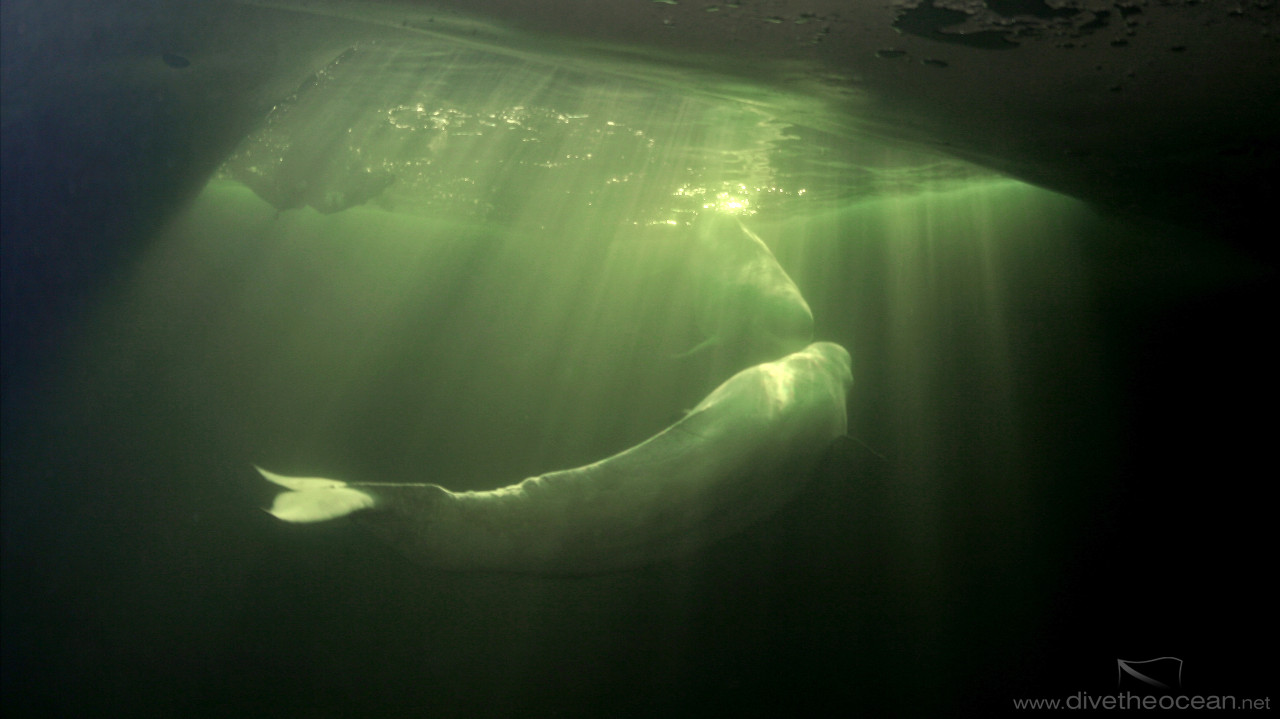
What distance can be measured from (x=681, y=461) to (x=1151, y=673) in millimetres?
7427

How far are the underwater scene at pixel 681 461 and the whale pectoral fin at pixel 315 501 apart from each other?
35 millimetres

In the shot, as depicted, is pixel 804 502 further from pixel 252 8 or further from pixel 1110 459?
pixel 252 8

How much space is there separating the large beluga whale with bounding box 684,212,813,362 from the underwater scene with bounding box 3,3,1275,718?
7cm

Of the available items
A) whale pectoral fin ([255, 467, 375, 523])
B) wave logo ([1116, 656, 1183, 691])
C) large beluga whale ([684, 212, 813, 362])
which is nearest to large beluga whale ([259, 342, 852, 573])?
whale pectoral fin ([255, 467, 375, 523])

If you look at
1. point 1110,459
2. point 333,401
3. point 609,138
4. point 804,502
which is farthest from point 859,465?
point 333,401

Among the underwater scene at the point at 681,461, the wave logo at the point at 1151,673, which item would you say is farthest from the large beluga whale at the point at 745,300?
the wave logo at the point at 1151,673

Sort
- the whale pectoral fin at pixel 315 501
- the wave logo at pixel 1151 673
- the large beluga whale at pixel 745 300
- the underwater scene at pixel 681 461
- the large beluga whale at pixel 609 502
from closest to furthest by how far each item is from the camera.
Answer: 1. the whale pectoral fin at pixel 315 501
2. the large beluga whale at pixel 609 502
3. the underwater scene at pixel 681 461
4. the wave logo at pixel 1151 673
5. the large beluga whale at pixel 745 300

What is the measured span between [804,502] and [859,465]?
1058 mm

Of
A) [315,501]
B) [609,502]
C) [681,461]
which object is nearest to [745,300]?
[681,461]

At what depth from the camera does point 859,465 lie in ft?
29.0

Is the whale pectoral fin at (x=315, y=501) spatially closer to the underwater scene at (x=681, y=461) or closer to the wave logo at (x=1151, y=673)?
the underwater scene at (x=681, y=461)

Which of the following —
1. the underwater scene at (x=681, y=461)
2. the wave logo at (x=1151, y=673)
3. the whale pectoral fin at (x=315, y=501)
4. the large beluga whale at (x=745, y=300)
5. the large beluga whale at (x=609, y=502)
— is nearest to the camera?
the whale pectoral fin at (x=315, y=501)

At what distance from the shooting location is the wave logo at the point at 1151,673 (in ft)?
23.7

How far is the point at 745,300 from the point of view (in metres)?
9.73
